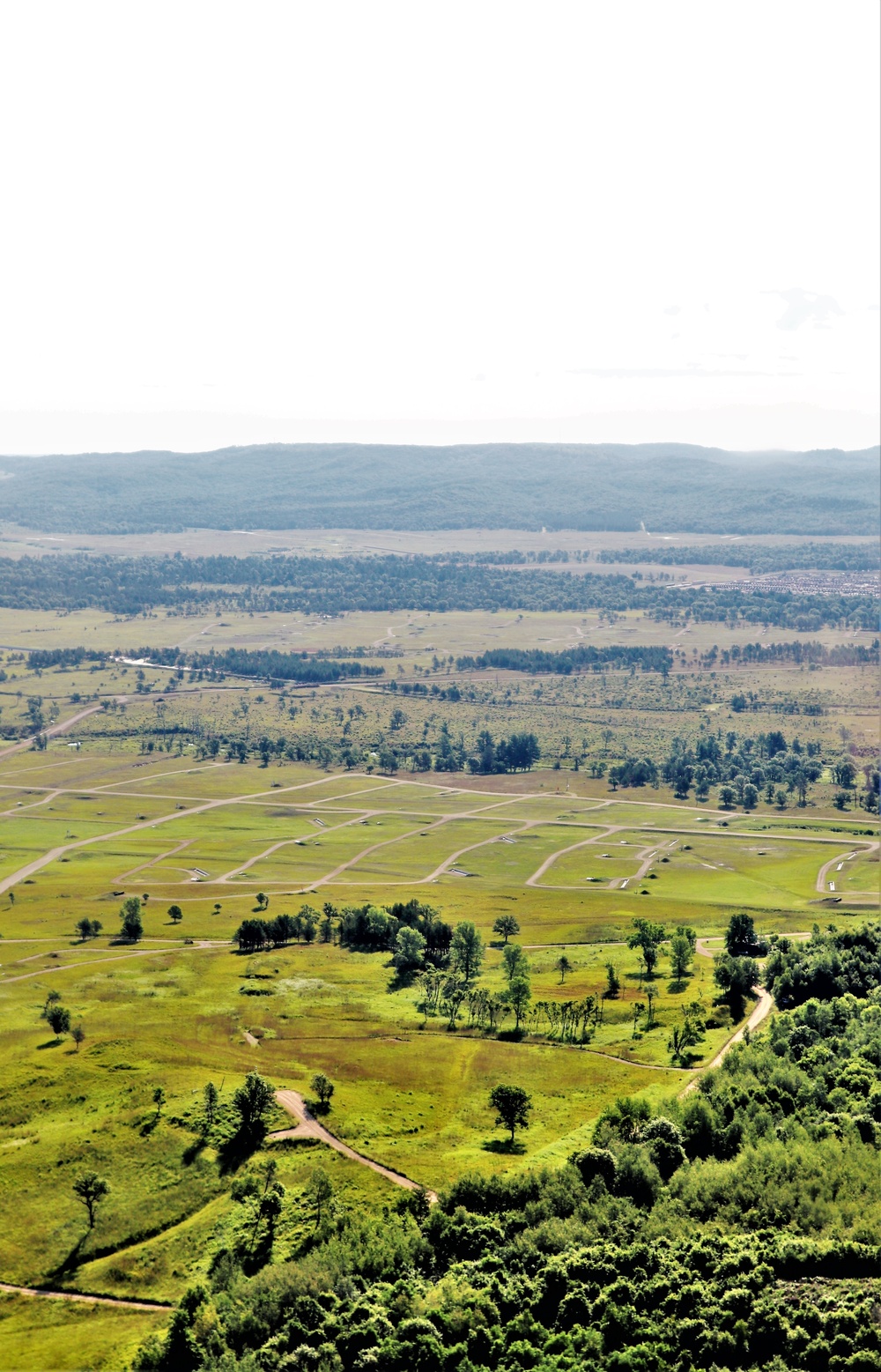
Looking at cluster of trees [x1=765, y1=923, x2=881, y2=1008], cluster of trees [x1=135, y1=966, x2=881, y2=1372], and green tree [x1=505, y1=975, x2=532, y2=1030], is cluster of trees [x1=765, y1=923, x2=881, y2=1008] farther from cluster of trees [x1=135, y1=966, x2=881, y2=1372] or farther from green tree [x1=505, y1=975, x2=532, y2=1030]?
cluster of trees [x1=135, y1=966, x2=881, y2=1372]

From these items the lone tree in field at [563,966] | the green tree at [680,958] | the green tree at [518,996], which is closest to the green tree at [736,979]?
the green tree at [680,958]

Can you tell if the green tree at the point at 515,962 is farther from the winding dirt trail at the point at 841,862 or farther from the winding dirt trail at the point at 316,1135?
the winding dirt trail at the point at 841,862

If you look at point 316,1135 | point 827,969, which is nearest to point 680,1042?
point 827,969

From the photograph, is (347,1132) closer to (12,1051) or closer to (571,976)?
(12,1051)

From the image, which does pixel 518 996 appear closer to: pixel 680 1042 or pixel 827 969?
pixel 680 1042

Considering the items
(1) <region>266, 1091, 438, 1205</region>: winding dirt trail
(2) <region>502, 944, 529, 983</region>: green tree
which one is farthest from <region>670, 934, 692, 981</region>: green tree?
(1) <region>266, 1091, 438, 1205</region>: winding dirt trail

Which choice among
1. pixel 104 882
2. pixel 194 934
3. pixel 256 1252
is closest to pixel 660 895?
pixel 194 934
